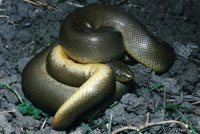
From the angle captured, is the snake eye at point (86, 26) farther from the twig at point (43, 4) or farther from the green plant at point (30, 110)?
the green plant at point (30, 110)

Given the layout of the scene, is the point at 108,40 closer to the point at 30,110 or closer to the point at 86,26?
the point at 86,26

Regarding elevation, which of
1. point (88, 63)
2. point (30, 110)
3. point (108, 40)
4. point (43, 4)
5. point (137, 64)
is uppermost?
point (43, 4)

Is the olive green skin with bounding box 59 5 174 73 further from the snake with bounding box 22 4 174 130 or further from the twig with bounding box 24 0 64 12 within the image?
the twig with bounding box 24 0 64 12

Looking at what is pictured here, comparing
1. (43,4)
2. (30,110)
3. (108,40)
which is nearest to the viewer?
(30,110)

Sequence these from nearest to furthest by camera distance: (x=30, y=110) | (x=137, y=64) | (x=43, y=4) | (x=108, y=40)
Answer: (x=30, y=110), (x=108, y=40), (x=137, y=64), (x=43, y=4)

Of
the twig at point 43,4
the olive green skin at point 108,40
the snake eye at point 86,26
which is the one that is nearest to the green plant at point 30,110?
the olive green skin at point 108,40

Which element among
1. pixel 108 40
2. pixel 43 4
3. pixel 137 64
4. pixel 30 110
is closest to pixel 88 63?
pixel 108 40

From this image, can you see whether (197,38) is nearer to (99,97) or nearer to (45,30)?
(99,97)
